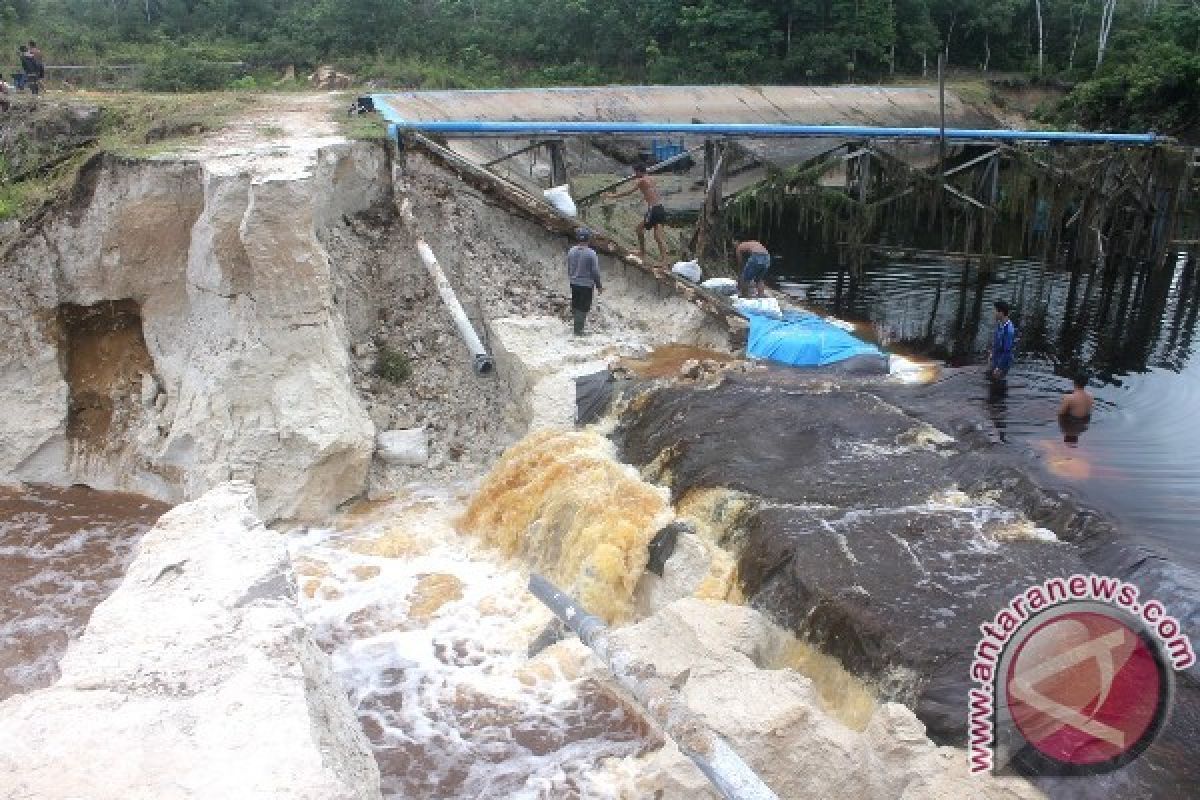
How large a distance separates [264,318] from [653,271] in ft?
15.6

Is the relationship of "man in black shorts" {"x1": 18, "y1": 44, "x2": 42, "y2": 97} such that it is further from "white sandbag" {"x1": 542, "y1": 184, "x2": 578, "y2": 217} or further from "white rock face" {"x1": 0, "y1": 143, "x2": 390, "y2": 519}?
"white sandbag" {"x1": 542, "y1": 184, "x2": 578, "y2": 217}

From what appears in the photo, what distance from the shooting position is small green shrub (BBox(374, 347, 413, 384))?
11289 mm

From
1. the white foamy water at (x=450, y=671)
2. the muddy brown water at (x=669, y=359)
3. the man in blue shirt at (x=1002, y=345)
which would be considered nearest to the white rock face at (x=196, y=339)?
the white foamy water at (x=450, y=671)

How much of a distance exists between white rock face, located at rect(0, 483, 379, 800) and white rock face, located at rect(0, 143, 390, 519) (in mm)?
5026

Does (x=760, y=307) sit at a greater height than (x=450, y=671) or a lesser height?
greater

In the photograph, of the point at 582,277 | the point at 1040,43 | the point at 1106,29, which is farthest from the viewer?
the point at 1040,43

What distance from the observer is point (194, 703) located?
3.79 m

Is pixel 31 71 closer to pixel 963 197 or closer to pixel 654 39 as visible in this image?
pixel 963 197

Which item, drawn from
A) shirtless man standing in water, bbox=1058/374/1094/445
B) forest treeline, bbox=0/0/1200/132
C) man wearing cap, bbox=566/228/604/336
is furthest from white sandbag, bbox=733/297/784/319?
forest treeline, bbox=0/0/1200/132

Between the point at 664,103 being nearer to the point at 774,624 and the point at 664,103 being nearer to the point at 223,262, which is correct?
the point at 223,262

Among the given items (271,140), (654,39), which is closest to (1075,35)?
(654,39)

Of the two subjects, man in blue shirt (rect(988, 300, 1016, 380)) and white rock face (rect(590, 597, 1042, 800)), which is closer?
white rock face (rect(590, 597, 1042, 800))

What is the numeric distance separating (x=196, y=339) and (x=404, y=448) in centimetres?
271

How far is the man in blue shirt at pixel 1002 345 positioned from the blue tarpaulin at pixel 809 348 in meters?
1.20
